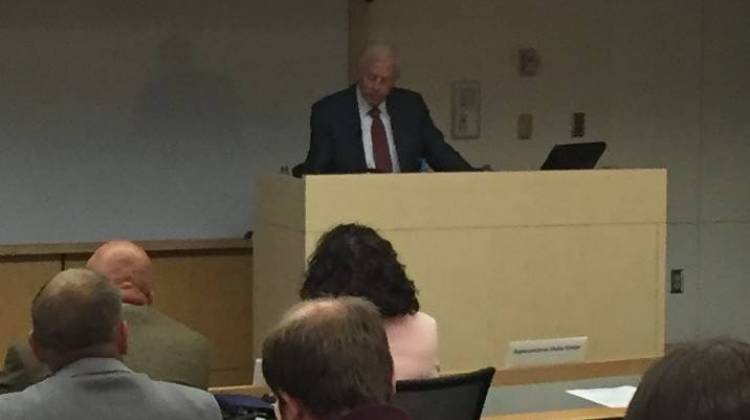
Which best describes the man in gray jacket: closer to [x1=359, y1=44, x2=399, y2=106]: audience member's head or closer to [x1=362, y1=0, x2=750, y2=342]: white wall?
[x1=359, y1=44, x2=399, y2=106]: audience member's head

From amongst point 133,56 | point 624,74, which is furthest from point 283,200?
point 624,74

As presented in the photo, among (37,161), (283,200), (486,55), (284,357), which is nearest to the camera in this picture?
(284,357)

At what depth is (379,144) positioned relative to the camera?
6.47 metres

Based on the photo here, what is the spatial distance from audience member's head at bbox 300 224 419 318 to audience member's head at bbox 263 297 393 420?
184cm

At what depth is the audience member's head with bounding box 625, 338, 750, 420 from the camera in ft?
4.38

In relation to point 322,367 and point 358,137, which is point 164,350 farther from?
point 358,137

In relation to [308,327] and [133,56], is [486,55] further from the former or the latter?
[308,327]

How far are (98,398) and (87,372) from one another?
63 millimetres

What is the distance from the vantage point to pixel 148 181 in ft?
24.8

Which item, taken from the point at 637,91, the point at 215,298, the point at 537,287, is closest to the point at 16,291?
the point at 215,298

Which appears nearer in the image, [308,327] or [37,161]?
[308,327]

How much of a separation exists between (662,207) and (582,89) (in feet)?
7.14

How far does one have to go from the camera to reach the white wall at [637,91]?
826 centimetres

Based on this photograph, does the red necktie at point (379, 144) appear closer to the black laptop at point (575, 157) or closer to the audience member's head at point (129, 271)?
the black laptop at point (575, 157)
